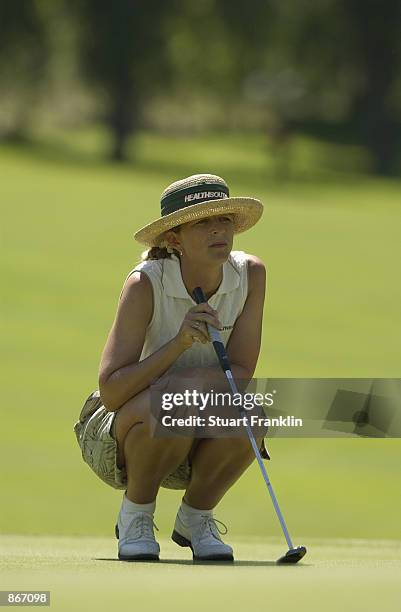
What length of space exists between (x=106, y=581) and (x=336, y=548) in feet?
6.18

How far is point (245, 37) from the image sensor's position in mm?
45781

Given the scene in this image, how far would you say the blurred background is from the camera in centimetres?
968

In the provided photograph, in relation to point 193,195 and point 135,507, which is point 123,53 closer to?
point 193,195

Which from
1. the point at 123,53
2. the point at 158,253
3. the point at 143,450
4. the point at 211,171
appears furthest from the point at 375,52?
the point at 143,450

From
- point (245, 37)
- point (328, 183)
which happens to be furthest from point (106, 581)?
point (245, 37)

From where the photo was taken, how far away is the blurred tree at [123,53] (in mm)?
41406

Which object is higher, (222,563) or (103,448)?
(103,448)

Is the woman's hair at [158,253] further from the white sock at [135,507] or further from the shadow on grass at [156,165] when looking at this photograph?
the shadow on grass at [156,165]

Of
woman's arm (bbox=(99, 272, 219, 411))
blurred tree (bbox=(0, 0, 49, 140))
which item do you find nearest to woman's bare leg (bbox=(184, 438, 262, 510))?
woman's arm (bbox=(99, 272, 219, 411))

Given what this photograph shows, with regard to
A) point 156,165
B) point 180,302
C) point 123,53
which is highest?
point 123,53

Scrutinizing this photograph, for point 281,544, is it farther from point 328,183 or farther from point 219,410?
point 328,183

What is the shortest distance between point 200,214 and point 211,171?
3194 centimetres

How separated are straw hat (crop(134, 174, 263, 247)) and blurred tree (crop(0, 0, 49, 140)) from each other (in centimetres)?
3631

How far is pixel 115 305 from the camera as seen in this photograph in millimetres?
17781
